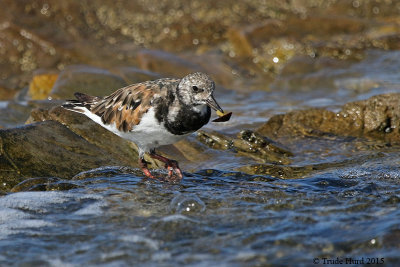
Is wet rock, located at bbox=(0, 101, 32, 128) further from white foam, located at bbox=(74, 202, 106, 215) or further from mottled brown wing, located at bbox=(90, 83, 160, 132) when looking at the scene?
white foam, located at bbox=(74, 202, 106, 215)

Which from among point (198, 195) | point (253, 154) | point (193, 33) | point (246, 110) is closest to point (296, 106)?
point (246, 110)

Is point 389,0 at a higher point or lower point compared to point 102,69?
higher

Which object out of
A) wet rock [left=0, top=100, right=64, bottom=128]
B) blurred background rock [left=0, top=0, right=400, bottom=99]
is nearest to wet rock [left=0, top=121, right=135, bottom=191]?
wet rock [left=0, top=100, right=64, bottom=128]

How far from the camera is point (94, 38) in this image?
13.2 metres

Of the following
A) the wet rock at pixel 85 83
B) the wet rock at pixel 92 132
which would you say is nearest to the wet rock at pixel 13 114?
the wet rock at pixel 85 83

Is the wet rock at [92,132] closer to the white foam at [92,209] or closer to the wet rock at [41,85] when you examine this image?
the white foam at [92,209]

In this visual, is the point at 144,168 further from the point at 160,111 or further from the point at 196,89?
the point at 196,89

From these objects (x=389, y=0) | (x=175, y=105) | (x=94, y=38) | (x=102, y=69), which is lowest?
(x=175, y=105)

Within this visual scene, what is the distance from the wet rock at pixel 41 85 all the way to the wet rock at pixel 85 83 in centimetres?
60

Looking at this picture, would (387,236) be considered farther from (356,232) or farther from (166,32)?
(166,32)

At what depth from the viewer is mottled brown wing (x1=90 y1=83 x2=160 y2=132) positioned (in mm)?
5801

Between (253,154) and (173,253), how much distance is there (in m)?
3.14

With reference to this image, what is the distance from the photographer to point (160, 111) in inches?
221

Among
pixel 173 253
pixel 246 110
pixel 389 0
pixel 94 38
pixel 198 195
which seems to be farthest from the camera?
pixel 389 0
